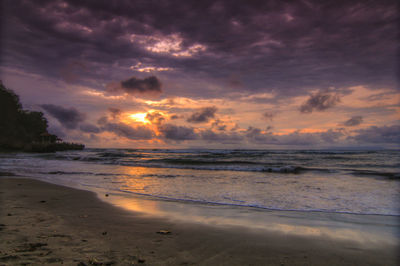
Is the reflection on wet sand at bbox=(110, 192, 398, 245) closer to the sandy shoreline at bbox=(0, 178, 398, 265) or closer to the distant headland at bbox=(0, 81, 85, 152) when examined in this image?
the sandy shoreline at bbox=(0, 178, 398, 265)

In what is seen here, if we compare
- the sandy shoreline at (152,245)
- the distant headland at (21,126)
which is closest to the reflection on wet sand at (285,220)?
the sandy shoreline at (152,245)

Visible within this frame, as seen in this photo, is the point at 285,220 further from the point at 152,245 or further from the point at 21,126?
the point at 21,126

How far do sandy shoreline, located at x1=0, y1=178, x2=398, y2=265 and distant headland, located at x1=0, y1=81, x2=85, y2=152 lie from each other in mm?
63849

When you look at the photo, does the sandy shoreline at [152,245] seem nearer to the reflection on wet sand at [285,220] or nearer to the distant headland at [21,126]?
the reflection on wet sand at [285,220]

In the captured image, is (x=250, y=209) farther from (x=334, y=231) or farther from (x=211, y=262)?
(x=211, y=262)

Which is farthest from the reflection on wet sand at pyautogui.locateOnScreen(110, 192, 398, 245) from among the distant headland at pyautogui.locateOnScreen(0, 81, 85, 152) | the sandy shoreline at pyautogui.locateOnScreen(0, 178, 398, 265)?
the distant headland at pyautogui.locateOnScreen(0, 81, 85, 152)

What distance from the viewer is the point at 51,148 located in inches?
2426

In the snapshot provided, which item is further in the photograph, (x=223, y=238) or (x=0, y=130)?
→ (x=0, y=130)

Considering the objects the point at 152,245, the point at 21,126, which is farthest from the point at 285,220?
the point at 21,126

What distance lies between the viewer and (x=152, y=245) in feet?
12.5

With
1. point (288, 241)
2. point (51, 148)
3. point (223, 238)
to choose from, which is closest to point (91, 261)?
point (223, 238)

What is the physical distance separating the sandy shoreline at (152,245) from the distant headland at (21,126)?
63849 millimetres

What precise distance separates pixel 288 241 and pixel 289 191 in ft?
20.0

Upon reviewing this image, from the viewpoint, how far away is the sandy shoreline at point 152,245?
10.8 ft
